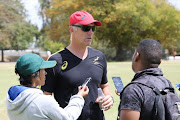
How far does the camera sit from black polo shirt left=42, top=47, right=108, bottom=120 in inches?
147

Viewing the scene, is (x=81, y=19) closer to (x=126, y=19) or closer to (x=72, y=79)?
(x=72, y=79)

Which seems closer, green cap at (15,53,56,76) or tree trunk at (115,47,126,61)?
green cap at (15,53,56,76)

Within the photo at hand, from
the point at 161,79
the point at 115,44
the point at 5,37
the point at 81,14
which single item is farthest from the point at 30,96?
the point at 115,44

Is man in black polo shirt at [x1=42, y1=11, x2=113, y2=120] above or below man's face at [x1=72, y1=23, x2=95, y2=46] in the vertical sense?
below

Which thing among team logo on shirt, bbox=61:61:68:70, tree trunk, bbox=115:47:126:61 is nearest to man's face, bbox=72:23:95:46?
team logo on shirt, bbox=61:61:68:70

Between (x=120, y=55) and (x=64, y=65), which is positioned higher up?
(x=64, y=65)

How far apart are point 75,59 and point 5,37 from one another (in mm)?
43687

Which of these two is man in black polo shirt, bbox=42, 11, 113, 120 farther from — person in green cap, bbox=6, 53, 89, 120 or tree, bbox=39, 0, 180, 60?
tree, bbox=39, 0, 180, 60

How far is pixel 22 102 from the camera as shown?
2775 mm

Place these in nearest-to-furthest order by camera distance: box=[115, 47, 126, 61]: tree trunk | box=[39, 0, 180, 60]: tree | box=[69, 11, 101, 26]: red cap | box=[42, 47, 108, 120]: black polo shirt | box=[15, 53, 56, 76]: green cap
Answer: box=[15, 53, 56, 76]: green cap < box=[42, 47, 108, 120]: black polo shirt < box=[69, 11, 101, 26]: red cap < box=[39, 0, 180, 60]: tree < box=[115, 47, 126, 61]: tree trunk

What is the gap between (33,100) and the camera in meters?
2.74

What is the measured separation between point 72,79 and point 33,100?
41.4 inches

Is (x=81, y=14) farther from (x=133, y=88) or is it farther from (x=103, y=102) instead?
(x=133, y=88)

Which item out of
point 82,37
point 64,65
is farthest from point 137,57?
point 82,37
